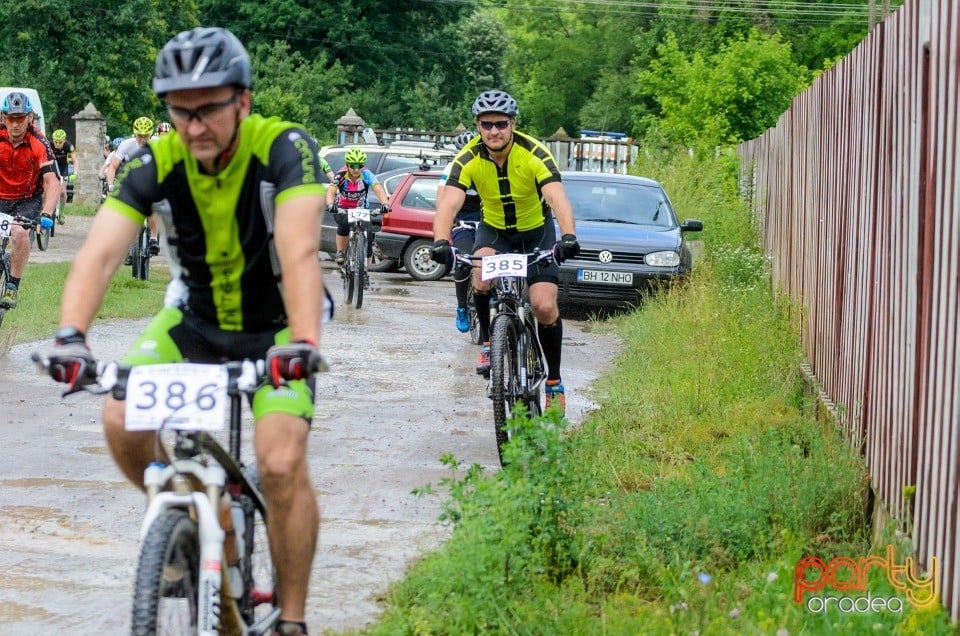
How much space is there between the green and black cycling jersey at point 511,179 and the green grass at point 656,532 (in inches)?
52.7

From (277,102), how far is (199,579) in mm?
46270

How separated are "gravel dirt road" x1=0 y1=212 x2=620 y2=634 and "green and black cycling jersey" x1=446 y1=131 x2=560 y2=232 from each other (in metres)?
1.39

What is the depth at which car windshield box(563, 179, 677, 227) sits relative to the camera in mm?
18188

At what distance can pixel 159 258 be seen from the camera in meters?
24.1

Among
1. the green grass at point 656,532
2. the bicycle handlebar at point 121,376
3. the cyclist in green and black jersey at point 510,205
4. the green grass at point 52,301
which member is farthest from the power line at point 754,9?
the bicycle handlebar at point 121,376

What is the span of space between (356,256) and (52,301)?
11.1 ft

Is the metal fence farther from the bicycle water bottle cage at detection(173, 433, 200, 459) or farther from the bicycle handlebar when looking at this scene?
the bicycle water bottle cage at detection(173, 433, 200, 459)

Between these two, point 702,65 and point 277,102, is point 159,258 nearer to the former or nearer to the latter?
point 702,65

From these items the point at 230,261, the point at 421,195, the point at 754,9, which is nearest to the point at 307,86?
the point at 754,9

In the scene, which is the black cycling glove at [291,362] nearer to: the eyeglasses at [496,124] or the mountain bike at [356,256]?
the eyeglasses at [496,124]

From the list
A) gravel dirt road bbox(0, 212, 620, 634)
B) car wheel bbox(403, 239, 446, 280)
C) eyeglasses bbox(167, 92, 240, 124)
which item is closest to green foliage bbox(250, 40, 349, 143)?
car wheel bbox(403, 239, 446, 280)

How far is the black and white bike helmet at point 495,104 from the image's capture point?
855 centimetres

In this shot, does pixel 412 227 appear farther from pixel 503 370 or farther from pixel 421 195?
pixel 503 370

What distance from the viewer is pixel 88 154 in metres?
38.4
